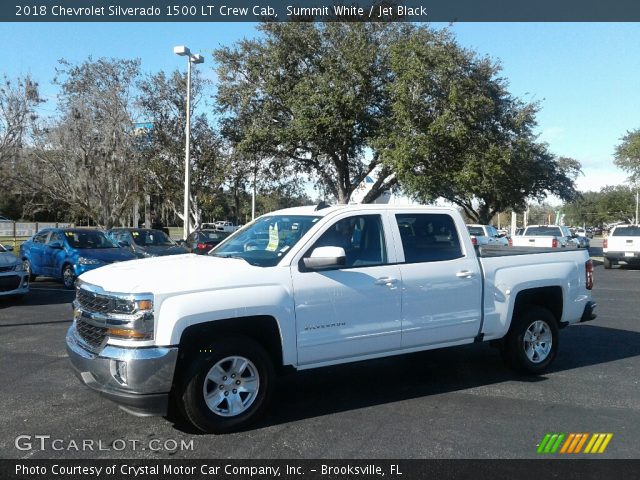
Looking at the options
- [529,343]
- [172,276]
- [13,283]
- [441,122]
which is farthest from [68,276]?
[441,122]

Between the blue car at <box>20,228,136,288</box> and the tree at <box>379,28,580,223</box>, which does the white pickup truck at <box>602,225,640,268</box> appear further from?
the blue car at <box>20,228,136,288</box>

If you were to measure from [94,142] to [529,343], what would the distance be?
22.5 m

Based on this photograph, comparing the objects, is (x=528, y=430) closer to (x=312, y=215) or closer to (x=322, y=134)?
(x=312, y=215)

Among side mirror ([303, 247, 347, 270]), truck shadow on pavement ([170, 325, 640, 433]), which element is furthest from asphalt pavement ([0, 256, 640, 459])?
side mirror ([303, 247, 347, 270])

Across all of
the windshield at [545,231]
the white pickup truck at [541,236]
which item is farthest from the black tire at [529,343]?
the windshield at [545,231]

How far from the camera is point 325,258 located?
5164 millimetres

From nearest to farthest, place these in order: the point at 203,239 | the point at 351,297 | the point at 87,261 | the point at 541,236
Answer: the point at 351,297, the point at 87,261, the point at 203,239, the point at 541,236

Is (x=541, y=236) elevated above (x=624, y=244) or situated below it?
above

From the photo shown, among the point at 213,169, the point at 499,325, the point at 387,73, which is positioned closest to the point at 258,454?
the point at 499,325

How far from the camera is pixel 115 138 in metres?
25.1

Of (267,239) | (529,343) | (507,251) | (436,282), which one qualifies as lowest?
(529,343)

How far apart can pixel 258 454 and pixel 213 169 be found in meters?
24.8

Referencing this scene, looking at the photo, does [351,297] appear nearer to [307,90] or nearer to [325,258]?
[325,258]
